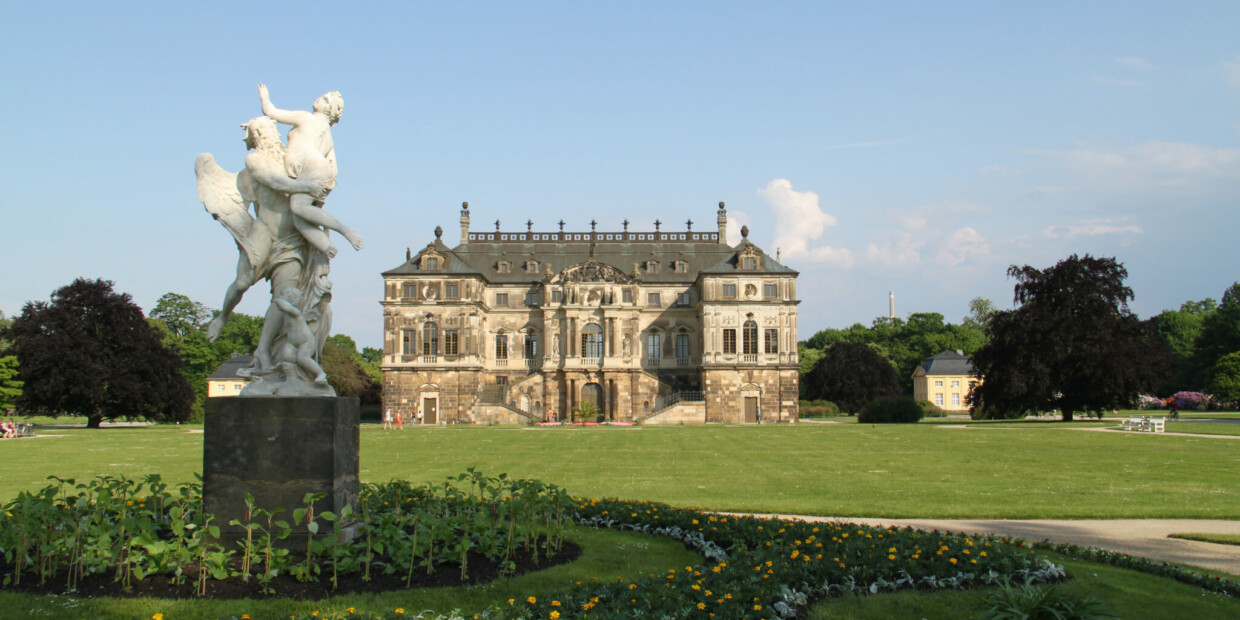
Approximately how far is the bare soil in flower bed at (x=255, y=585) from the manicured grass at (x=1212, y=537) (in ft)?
30.9

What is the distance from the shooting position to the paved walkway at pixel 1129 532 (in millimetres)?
9920

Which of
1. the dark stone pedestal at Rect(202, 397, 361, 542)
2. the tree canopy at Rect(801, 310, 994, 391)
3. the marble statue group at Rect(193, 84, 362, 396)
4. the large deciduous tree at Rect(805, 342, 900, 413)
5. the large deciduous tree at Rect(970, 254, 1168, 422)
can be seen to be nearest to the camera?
the dark stone pedestal at Rect(202, 397, 361, 542)

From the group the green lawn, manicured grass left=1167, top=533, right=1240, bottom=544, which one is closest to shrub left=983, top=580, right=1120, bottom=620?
the green lawn

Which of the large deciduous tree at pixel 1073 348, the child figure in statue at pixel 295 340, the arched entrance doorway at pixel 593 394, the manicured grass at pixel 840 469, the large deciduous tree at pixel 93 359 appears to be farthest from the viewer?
the arched entrance doorway at pixel 593 394

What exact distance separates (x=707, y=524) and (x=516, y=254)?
60859 mm

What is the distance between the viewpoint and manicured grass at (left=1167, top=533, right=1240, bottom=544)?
1098 centimetres

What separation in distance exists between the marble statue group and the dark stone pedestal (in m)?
0.62

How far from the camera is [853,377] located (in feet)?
277

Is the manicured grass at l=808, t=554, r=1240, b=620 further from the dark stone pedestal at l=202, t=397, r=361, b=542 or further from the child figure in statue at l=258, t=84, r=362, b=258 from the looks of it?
the child figure in statue at l=258, t=84, r=362, b=258

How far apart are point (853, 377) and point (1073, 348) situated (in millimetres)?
37164

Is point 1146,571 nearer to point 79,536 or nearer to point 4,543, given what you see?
point 79,536

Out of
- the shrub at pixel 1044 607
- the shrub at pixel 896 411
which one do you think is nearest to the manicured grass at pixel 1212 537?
the shrub at pixel 1044 607

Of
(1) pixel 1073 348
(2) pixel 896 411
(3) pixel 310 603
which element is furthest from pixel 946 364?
(3) pixel 310 603

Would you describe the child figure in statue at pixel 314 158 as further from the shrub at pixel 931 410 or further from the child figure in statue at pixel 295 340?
the shrub at pixel 931 410
